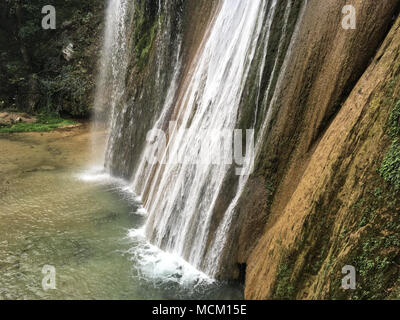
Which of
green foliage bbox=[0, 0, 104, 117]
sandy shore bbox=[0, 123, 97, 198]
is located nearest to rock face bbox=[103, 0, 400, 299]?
sandy shore bbox=[0, 123, 97, 198]

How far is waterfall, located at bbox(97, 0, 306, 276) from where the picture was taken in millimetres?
4527

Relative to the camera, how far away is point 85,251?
5.67m

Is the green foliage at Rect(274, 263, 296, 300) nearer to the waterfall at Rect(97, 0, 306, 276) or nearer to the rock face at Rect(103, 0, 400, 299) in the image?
the rock face at Rect(103, 0, 400, 299)

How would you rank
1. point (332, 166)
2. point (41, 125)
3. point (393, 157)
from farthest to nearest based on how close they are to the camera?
1. point (41, 125)
2. point (332, 166)
3. point (393, 157)

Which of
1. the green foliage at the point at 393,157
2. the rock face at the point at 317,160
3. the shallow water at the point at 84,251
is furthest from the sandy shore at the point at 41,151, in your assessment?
the green foliage at the point at 393,157

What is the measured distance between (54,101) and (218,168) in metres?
12.6

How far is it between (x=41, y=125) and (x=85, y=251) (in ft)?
32.1

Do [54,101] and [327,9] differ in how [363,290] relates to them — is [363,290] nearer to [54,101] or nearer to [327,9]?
[327,9]

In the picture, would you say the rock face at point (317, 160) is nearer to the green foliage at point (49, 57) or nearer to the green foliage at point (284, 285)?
the green foliage at point (284, 285)

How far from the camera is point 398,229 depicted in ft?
8.04

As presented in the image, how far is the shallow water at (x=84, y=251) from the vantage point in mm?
4695

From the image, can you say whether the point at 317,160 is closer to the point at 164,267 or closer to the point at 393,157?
the point at 393,157

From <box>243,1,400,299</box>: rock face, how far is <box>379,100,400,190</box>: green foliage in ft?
0.16

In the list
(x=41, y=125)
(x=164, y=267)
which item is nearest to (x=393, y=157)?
(x=164, y=267)
